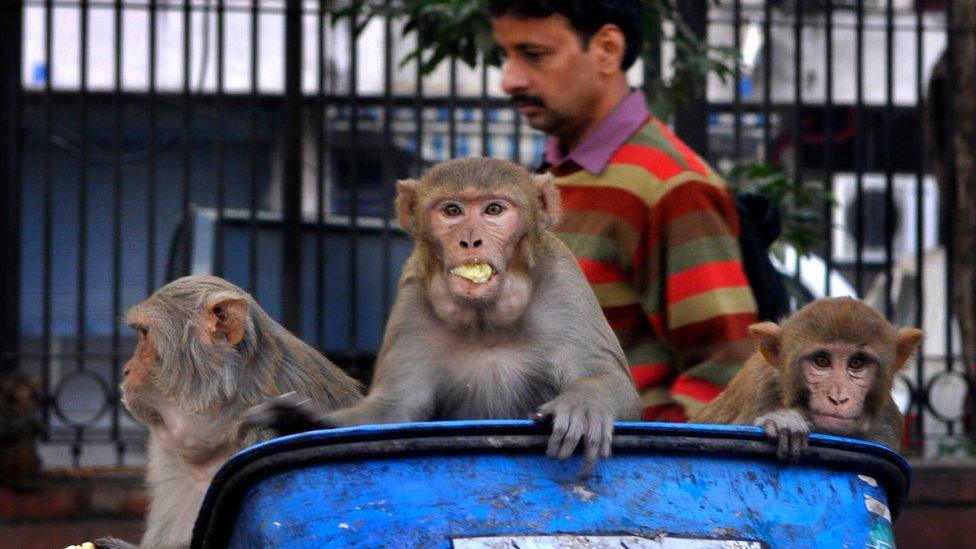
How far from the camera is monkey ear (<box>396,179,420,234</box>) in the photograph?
129 inches

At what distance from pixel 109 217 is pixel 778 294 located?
5.93 meters

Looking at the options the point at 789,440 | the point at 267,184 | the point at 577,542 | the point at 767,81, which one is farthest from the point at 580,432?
the point at 267,184

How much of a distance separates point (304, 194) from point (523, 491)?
21.3 ft

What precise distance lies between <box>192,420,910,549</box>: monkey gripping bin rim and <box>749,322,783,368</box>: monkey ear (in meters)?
1.45

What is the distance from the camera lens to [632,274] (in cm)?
394

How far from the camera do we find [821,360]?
12.2ft

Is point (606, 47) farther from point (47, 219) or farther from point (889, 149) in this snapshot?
point (47, 219)

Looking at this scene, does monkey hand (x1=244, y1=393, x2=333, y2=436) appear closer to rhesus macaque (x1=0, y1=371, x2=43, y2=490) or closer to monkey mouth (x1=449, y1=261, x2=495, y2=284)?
monkey mouth (x1=449, y1=261, x2=495, y2=284)

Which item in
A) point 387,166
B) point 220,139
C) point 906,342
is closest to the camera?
point 906,342

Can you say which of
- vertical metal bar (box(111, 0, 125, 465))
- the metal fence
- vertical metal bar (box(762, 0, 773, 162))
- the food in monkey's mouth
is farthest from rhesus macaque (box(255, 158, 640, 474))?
vertical metal bar (box(762, 0, 773, 162))

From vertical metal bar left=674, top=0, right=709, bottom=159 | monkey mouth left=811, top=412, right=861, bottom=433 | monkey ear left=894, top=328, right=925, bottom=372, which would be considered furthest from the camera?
vertical metal bar left=674, top=0, right=709, bottom=159

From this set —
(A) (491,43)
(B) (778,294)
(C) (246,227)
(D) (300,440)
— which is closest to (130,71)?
(C) (246,227)

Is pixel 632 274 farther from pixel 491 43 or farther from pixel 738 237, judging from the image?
pixel 491 43

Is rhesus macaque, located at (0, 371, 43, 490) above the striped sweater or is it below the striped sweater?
below
